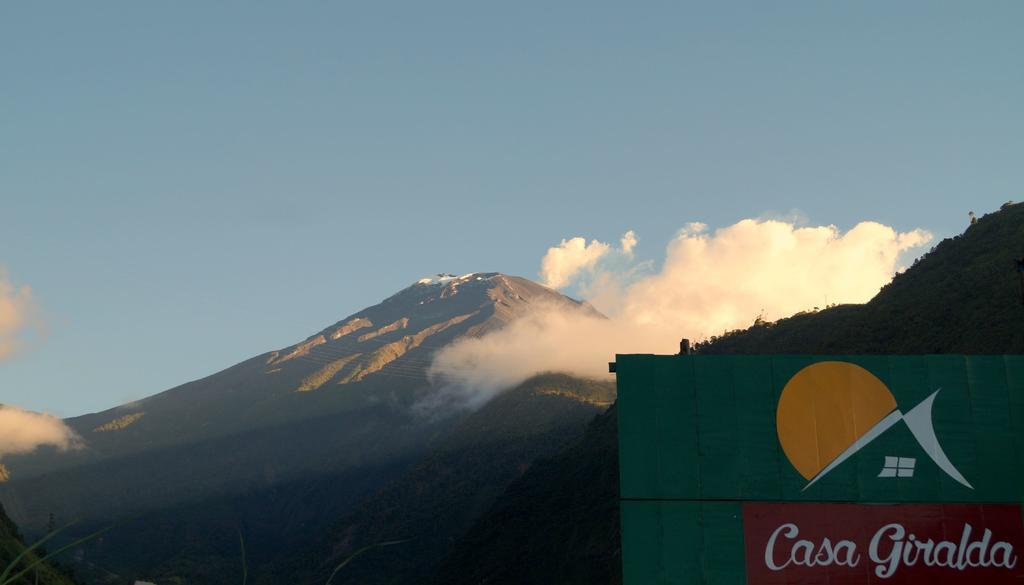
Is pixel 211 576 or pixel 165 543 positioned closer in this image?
pixel 211 576

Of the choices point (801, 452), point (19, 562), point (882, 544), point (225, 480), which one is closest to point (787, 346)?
point (801, 452)

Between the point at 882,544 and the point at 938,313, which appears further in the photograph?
the point at 938,313

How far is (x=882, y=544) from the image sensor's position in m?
24.8

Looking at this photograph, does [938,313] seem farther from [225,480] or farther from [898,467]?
[225,480]

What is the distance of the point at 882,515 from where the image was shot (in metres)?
25.0

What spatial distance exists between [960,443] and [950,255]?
40.9 m

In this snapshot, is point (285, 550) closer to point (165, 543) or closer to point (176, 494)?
point (165, 543)

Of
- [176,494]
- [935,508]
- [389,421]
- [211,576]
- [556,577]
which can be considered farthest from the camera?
[389,421]

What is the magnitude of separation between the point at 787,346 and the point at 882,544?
3697 centimetres

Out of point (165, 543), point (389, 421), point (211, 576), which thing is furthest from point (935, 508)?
point (389, 421)

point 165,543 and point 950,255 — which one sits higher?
point 950,255

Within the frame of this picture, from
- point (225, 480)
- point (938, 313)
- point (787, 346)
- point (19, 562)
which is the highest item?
point (938, 313)

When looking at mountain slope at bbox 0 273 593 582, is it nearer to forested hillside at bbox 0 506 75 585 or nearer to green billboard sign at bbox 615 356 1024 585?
forested hillside at bbox 0 506 75 585

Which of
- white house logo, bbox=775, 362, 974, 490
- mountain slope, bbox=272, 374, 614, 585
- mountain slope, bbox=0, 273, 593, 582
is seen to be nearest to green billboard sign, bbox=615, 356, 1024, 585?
white house logo, bbox=775, 362, 974, 490
